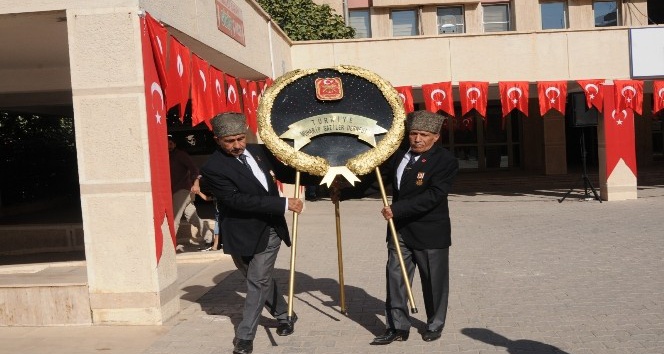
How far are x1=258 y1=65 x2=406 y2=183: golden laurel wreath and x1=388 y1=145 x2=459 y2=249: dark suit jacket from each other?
32cm

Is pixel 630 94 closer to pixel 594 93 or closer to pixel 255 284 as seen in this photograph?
pixel 594 93

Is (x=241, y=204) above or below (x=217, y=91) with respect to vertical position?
below

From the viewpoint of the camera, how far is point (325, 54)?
55.3 ft

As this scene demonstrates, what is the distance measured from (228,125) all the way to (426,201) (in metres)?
1.59

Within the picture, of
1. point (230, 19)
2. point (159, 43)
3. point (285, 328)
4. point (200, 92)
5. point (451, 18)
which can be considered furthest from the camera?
point (451, 18)

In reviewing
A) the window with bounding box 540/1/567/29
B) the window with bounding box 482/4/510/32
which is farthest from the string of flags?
the window with bounding box 482/4/510/32

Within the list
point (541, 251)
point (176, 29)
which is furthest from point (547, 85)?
point (176, 29)

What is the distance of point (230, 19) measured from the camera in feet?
34.1

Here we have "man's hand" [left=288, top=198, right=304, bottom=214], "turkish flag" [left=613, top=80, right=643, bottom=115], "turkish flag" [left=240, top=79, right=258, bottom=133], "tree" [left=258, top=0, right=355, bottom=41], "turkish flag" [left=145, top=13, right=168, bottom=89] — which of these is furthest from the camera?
"tree" [left=258, top=0, right=355, bottom=41]

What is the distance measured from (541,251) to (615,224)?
3.15m

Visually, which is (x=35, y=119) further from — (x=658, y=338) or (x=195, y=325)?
(x=658, y=338)

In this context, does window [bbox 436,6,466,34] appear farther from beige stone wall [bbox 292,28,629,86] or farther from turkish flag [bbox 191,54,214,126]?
turkish flag [bbox 191,54,214,126]

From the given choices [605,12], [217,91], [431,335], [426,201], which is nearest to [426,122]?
[426,201]

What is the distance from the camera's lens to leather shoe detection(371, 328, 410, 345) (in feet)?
17.8
